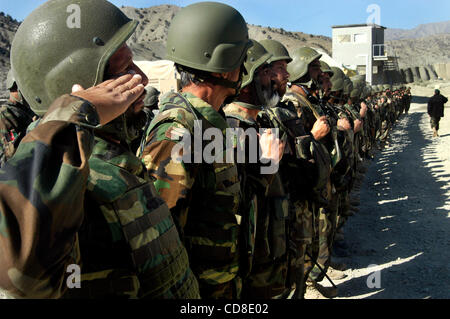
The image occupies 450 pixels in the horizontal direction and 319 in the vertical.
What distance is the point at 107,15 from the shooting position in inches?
62.4

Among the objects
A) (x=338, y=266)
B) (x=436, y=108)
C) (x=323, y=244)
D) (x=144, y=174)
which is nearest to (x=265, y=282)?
(x=144, y=174)

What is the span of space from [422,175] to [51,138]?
11.5 meters

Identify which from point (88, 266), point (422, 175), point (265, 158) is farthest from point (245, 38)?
point (422, 175)

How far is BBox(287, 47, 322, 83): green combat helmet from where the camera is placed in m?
5.14

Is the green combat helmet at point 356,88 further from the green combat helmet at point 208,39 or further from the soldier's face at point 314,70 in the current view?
the green combat helmet at point 208,39

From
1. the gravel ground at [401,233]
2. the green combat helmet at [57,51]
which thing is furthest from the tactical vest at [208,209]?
the gravel ground at [401,233]

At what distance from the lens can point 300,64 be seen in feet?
17.0

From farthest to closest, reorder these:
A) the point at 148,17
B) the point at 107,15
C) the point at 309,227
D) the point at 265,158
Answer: the point at 148,17, the point at 309,227, the point at 265,158, the point at 107,15

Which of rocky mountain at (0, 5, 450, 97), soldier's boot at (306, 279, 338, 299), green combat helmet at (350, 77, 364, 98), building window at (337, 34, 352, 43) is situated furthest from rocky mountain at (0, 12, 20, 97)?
building window at (337, 34, 352, 43)

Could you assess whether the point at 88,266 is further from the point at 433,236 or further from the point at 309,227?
the point at 433,236

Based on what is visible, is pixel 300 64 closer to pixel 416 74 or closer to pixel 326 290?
pixel 326 290

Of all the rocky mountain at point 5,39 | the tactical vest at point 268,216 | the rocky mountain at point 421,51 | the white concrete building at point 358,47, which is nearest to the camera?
the tactical vest at point 268,216

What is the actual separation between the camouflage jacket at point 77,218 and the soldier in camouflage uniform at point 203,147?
432 millimetres

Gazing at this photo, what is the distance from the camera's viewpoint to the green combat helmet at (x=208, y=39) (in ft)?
7.66
